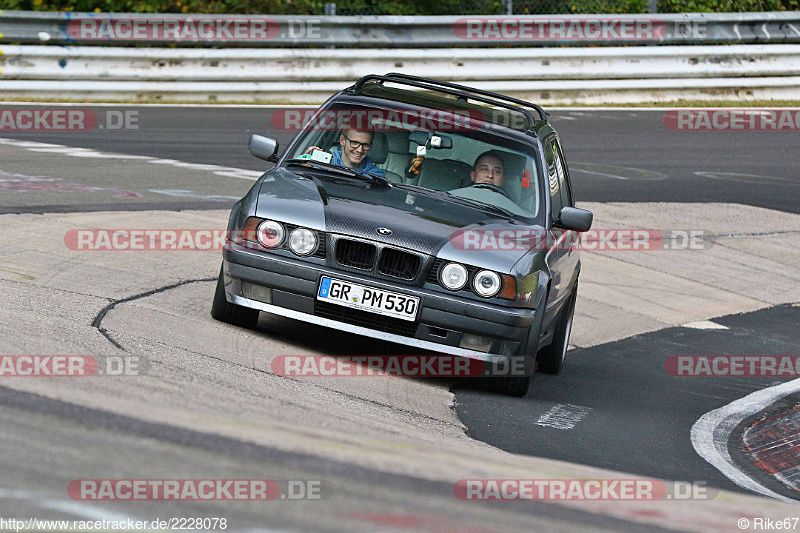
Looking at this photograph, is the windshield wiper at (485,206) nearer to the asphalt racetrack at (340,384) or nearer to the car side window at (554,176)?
the car side window at (554,176)

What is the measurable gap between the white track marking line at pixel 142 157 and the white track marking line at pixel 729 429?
295 inches

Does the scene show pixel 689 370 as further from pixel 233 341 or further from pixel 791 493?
pixel 233 341

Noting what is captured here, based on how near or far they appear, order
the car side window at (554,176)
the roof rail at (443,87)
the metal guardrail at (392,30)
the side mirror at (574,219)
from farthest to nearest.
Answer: the metal guardrail at (392,30) → the roof rail at (443,87) → the car side window at (554,176) → the side mirror at (574,219)

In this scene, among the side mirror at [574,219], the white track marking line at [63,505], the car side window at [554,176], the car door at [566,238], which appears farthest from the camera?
the car door at [566,238]

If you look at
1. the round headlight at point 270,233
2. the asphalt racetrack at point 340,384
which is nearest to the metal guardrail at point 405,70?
the asphalt racetrack at point 340,384

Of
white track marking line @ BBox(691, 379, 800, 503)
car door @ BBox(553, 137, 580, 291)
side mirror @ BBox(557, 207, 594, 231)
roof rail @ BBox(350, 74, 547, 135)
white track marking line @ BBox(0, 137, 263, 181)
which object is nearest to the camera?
white track marking line @ BBox(691, 379, 800, 503)

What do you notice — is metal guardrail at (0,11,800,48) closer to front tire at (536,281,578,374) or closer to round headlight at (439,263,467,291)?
front tire at (536,281,578,374)

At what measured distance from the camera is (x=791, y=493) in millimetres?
6223

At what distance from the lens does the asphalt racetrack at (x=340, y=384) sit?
3.93 metres

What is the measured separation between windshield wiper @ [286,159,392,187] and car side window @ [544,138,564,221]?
115cm

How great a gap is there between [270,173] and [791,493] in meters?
3.73

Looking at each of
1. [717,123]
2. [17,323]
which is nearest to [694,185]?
[717,123]

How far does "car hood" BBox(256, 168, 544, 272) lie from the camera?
6.91 metres

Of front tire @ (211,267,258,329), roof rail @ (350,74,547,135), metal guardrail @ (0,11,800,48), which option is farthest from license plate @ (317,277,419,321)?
metal guardrail @ (0,11,800,48)
